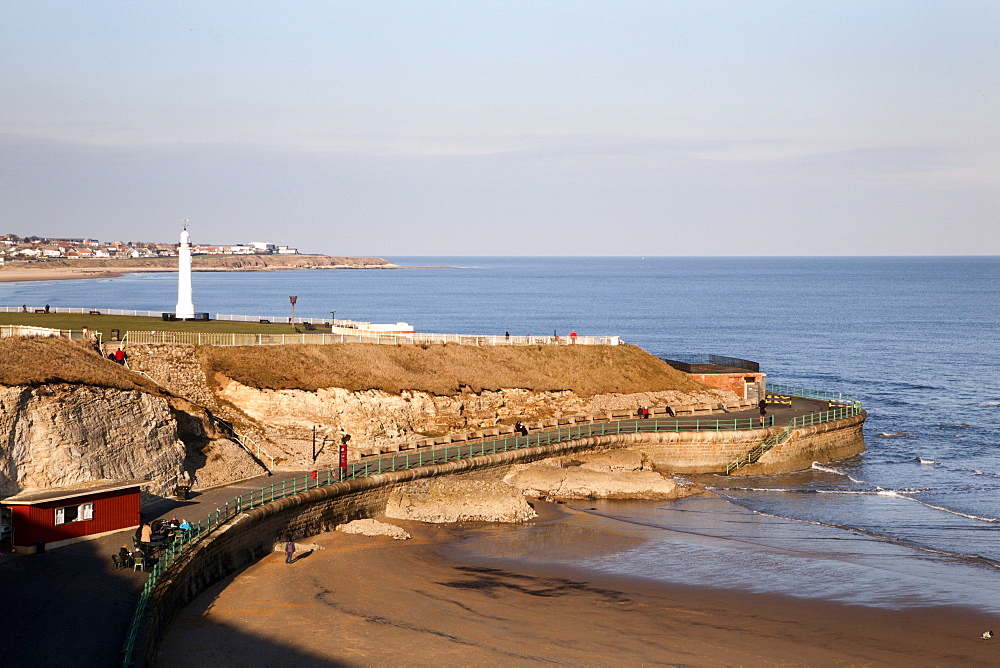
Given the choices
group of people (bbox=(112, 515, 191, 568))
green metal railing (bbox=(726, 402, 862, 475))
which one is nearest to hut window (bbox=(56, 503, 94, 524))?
group of people (bbox=(112, 515, 191, 568))

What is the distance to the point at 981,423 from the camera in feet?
211

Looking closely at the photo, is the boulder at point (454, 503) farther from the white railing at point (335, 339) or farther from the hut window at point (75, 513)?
the white railing at point (335, 339)

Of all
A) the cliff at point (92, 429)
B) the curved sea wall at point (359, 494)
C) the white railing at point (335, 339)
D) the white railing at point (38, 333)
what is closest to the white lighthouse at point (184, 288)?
the white railing at point (335, 339)

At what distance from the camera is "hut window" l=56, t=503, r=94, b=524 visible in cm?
2775

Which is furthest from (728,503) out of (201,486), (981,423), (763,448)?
(981,423)

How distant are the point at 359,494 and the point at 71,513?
1140 centimetres

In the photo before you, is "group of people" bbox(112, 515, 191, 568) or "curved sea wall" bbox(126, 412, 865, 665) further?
"group of people" bbox(112, 515, 191, 568)

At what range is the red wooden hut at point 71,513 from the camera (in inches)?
1065

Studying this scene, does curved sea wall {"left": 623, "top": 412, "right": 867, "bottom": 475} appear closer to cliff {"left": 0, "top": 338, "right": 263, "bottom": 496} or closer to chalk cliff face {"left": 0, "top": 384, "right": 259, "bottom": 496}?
chalk cliff face {"left": 0, "top": 384, "right": 259, "bottom": 496}

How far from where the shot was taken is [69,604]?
906 inches

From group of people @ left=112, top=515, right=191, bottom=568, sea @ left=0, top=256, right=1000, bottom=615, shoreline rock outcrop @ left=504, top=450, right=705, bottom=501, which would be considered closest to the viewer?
group of people @ left=112, top=515, right=191, bottom=568

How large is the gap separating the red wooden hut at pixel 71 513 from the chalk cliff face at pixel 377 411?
1143 cm

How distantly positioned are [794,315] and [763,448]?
364ft

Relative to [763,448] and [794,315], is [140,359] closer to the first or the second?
[763,448]
